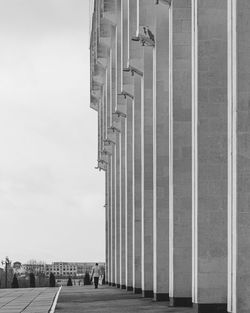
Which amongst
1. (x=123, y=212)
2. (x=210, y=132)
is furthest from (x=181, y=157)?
(x=123, y=212)

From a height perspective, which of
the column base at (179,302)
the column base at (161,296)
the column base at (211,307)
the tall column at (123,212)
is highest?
the tall column at (123,212)

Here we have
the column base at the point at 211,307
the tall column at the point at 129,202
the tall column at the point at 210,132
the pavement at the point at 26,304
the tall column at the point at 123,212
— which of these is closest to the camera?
the tall column at the point at 210,132

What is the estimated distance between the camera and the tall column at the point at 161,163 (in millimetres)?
33938

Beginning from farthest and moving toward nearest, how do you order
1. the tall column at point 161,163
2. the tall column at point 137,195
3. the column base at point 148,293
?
the tall column at point 137,195, the column base at point 148,293, the tall column at point 161,163

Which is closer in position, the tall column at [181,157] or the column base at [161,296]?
the tall column at [181,157]

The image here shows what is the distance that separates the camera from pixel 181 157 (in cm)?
2977

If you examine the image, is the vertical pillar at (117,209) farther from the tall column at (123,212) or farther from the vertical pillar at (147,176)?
the vertical pillar at (147,176)

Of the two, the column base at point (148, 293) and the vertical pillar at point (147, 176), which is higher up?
the vertical pillar at point (147, 176)

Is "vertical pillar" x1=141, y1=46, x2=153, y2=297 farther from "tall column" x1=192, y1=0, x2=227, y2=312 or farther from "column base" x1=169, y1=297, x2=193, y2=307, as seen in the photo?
"tall column" x1=192, y1=0, x2=227, y2=312
